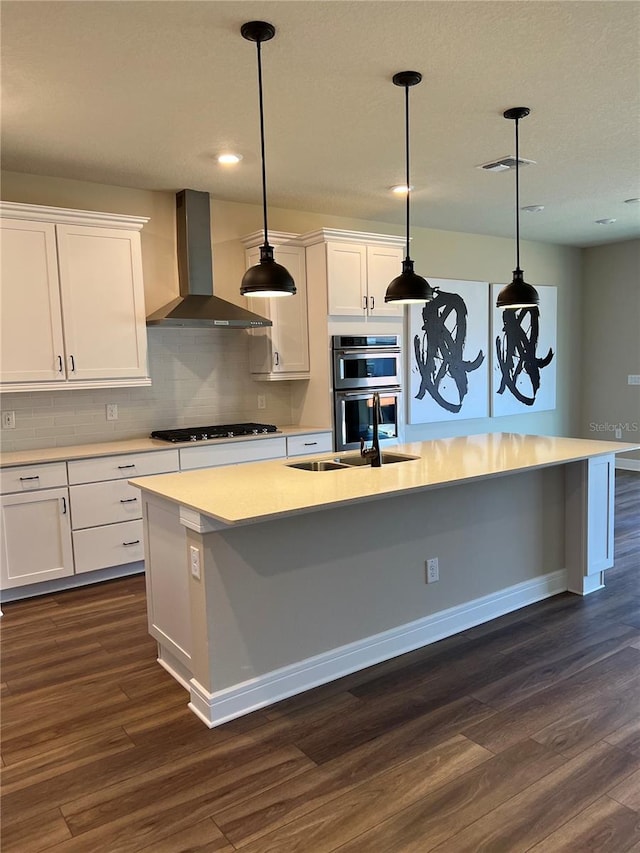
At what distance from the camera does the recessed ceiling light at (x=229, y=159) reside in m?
3.92

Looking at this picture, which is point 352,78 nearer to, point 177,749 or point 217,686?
point 217,686

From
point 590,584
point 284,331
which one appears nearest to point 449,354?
point 284,331

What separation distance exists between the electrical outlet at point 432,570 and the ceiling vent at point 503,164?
2733mm

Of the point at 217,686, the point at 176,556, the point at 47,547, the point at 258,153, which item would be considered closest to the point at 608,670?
the point at 217,686

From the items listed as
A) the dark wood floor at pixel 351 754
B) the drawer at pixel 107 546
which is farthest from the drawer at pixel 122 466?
the dark wood floor at pixel 351 754

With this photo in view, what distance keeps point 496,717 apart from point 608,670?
72cm

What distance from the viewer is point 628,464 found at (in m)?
7.68

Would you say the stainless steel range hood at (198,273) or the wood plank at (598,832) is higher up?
the stainless steel range hood at (198,273)

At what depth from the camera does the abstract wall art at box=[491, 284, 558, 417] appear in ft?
23.2

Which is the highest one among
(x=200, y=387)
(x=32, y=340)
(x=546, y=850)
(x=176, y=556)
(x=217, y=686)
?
(x=32, y=340)

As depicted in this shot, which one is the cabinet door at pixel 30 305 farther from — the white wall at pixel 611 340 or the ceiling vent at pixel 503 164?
the white wall at pixel 611 340

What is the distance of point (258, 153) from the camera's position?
154 inches

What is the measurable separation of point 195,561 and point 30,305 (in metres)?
2.37

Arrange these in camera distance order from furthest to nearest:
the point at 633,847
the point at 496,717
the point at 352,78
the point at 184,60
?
the point at 352,78
the point at 184,60
the point at 496,717
the point at 633,847
